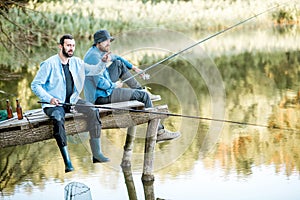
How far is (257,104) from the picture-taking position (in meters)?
8.90

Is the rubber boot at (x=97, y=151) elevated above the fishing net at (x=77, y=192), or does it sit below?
above

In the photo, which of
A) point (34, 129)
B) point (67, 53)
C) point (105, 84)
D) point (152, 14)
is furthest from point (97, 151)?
point (152, 14)

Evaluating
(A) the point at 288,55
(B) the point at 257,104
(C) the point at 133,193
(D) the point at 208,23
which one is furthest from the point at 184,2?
(C) the point at 133,193

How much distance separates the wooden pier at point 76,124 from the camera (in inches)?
207

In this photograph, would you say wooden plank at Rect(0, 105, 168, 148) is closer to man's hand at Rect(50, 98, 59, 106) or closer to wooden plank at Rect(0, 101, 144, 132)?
wooden plank at Rect(0, 101, 144, 132)

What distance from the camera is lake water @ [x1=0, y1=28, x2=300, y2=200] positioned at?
5.94 meters

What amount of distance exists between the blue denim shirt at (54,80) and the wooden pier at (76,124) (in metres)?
0.13

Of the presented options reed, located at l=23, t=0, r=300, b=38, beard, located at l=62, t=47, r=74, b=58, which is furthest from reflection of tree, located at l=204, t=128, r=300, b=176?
reed, located at l=23, t=0, r=300, b=38

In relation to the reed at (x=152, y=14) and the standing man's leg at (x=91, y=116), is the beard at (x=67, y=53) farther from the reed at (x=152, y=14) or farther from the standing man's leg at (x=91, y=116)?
the reed at (x=152, y=14)

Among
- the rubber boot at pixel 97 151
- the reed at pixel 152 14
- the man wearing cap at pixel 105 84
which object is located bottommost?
the rubber boot at pixel 97 151

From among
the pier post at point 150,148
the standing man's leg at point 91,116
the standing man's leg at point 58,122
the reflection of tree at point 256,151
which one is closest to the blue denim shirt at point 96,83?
the standing man's leg at point 91,116

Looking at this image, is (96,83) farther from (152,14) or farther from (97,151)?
(152,14)

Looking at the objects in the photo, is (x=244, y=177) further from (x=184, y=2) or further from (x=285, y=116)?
(x=184, y=2)

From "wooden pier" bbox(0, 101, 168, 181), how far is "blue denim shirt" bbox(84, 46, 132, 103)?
120 mm
